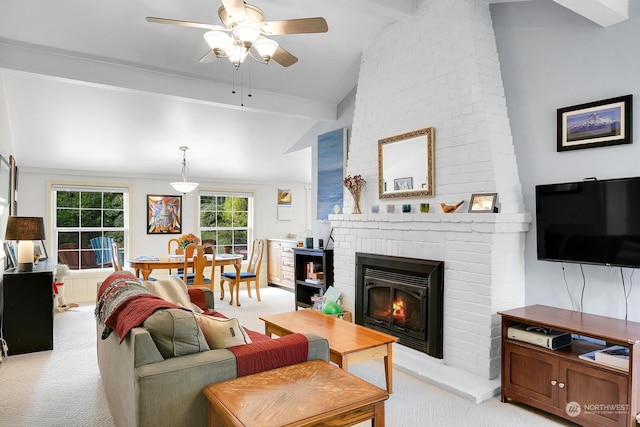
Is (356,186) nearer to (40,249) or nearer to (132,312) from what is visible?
(132,312)

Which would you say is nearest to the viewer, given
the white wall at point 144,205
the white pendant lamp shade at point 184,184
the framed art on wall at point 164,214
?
the white pendant lamp shade at point 184,184

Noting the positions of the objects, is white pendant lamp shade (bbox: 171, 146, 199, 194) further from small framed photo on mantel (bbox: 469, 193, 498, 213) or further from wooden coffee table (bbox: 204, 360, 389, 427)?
A: wooden coffee table (bbox: 204, 360, 389, 427)

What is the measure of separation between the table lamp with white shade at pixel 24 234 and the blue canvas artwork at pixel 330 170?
3.23 metres

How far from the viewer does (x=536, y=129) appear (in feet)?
10.6

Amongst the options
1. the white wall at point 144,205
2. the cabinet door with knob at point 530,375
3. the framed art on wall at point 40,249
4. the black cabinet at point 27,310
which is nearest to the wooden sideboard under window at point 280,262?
the white wall at point 144,205

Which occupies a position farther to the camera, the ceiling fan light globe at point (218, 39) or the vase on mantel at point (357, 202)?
the vase on mantel at point (357, 202)

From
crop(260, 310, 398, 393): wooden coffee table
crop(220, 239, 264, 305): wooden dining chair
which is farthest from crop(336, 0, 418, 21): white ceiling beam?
crop(220, 239, 264, 305): wooden dining chair

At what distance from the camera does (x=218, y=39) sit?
8.30 feet

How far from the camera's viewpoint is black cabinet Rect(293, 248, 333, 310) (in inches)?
214

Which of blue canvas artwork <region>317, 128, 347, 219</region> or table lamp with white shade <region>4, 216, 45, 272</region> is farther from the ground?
blue canvas artwork <region>317, 128, 347, 219</region>

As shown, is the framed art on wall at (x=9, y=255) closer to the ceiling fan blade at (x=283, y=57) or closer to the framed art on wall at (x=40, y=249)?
the framed art on wall at (x=40, y=249)

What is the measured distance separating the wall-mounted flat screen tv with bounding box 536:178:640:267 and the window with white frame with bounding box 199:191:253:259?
5.74m

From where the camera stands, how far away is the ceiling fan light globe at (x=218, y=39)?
8.24 feet

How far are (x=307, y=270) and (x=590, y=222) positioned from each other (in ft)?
12.4
